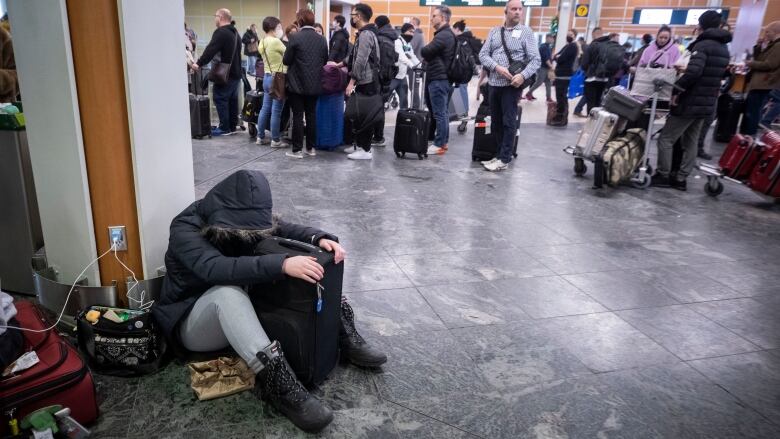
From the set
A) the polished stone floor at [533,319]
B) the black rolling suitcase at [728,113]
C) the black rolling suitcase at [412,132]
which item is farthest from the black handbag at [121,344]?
the black rolling suitcase at [728,113]

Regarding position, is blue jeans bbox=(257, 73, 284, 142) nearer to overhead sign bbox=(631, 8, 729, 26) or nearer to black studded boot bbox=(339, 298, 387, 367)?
black studded boot bbox=(339, 298, 387, 367)

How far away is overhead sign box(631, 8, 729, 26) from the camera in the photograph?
73.5 feet

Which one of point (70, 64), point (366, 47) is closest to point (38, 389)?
point (70, 64)

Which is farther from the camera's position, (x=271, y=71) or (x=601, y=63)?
(x=601, y=63)

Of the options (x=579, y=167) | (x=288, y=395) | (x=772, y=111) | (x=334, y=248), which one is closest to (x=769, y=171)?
(x=579, y=167)

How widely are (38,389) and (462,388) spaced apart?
164 centimetres

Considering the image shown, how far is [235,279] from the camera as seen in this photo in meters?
2.13

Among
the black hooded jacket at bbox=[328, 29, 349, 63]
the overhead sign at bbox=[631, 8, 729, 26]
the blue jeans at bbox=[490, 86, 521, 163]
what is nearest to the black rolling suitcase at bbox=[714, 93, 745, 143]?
the blue jeans at bbox=[490, 86, 521, 163]

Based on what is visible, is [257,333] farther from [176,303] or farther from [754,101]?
[754,101]

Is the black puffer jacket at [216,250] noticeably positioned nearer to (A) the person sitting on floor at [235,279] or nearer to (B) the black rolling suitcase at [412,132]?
(A) the person sitting on floor at [235,279]

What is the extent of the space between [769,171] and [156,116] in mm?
5759

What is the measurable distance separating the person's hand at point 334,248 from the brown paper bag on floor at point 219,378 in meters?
0.61

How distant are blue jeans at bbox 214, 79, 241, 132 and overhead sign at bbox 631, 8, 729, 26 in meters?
21.0

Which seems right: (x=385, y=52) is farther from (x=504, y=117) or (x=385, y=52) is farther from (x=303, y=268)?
(x=303, y=268)
